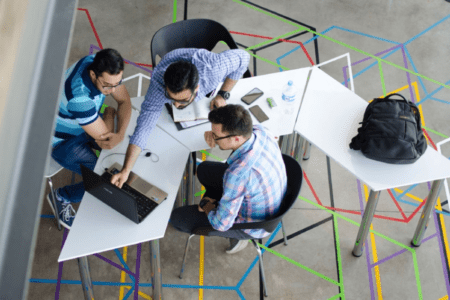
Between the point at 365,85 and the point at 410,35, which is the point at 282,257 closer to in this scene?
the point at 365,85

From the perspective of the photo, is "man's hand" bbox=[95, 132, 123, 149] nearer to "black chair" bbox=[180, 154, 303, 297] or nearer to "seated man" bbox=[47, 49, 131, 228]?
"seated man" bbox=[47, 49, 131, 228]

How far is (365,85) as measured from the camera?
14.5 ft

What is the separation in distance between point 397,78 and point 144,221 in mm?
3143

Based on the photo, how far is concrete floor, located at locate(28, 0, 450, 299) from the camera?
3211 mm

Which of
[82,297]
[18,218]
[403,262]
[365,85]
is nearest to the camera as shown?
[18,218]

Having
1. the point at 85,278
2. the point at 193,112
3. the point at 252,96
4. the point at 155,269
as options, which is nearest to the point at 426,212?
the point at 252,96

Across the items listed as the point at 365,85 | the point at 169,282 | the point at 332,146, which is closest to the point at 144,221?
the point at 169,282

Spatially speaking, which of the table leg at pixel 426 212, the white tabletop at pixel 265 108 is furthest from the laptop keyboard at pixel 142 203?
the table leg at pixel 426 212

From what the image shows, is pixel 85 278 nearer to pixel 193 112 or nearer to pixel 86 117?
pixel 86 117

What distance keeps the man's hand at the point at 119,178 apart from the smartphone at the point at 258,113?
0.96 m

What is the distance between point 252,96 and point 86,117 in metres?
1.15

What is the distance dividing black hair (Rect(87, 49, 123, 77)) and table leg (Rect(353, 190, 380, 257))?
5.83ft

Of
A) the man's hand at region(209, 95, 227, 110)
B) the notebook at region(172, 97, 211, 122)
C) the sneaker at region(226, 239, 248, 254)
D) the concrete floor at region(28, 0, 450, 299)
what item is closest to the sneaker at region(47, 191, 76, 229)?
the concrete floor at region(28, 0, 450, 299)

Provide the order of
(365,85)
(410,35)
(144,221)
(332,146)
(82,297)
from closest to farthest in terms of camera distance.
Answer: (144,221), (332,146), (82,297), (365,85), (410,35)
